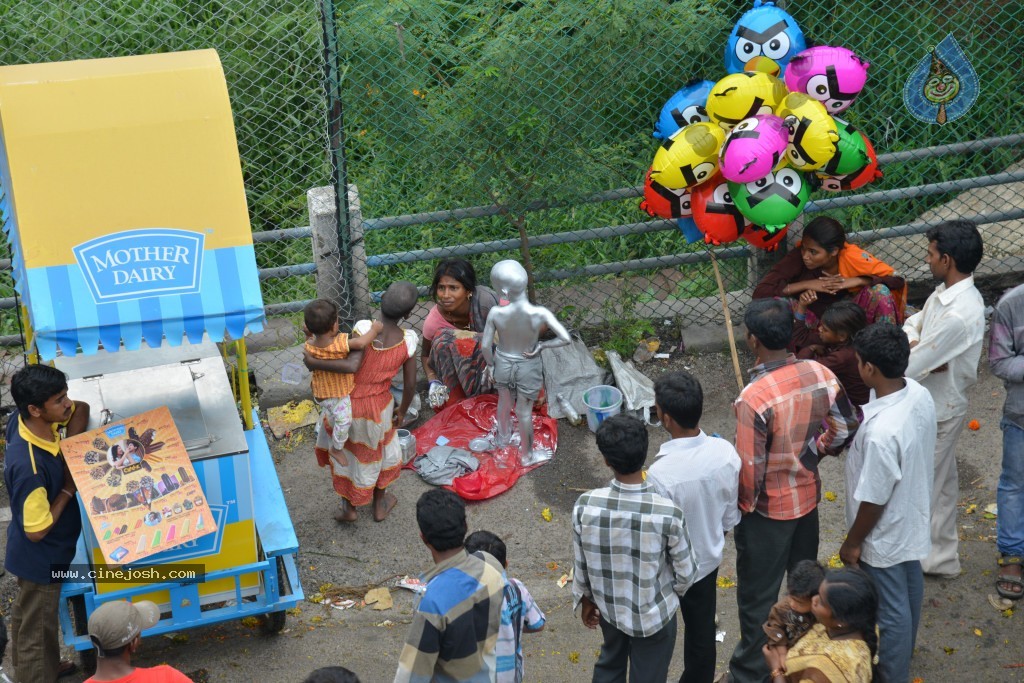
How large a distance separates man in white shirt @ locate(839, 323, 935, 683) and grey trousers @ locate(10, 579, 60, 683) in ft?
11.3

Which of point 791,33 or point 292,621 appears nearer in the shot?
point 292,621

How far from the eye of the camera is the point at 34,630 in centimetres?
477

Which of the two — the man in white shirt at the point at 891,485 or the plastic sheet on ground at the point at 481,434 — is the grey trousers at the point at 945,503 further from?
the plastic sheet on ground at the point at 481,434

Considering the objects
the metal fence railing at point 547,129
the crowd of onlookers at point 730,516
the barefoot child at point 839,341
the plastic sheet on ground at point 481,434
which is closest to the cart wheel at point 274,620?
the crowd of onlookers at point 730,516

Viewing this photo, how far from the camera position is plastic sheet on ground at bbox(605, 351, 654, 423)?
279 inches

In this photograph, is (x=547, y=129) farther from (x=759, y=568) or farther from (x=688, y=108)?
(x=759, y=568)

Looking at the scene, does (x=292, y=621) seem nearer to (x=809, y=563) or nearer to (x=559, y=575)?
(x=559, y=575)

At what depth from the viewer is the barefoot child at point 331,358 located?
225 inches

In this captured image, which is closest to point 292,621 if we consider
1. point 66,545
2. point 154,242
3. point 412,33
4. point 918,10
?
point 66,545

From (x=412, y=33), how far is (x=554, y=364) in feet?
7.70

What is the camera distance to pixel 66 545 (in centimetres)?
473

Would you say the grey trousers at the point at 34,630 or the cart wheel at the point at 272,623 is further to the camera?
the cart wheel at the point at 272,623

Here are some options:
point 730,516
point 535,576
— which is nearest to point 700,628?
point 730,516

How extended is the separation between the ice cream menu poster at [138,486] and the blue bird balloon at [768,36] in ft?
13.1
